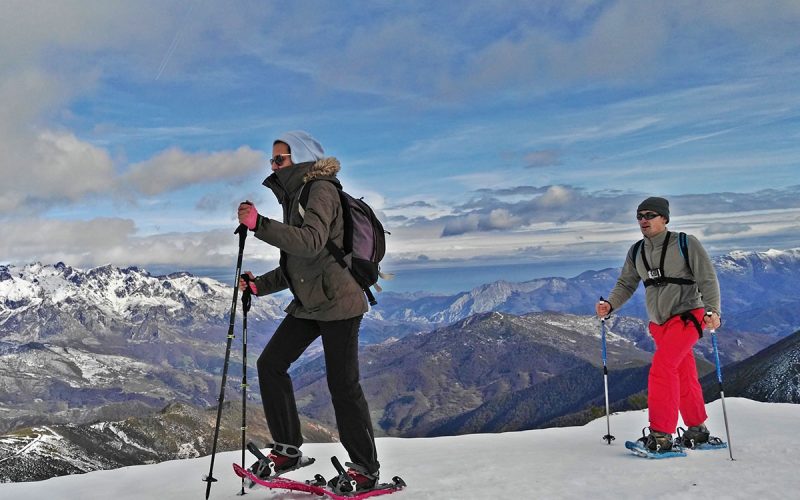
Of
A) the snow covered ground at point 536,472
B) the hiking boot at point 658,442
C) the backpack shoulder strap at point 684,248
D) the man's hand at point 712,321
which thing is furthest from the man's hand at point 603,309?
the snow covered ground at point 536,472

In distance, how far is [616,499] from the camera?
23.6 feet

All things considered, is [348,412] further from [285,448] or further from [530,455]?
[530,455]

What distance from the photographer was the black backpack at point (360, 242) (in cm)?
740

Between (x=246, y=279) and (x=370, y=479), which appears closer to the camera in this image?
(x=370, y=479)

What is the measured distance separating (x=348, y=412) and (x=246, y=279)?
2.15 m

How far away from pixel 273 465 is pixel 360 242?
285cm

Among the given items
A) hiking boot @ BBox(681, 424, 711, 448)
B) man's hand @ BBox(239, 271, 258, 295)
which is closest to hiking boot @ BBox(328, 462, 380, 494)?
man's hand @ BBox(239, 271, 258, 295)

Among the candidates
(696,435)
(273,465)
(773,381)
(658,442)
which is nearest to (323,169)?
(273,465)

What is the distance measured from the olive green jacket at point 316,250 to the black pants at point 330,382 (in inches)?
8.2

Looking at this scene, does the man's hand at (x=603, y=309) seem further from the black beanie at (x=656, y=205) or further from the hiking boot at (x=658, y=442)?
the hiking boot at (x=658, y=442)

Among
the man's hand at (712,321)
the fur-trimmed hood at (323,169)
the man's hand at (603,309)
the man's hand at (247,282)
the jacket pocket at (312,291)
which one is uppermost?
the fur-trimmed hood at (323,169)

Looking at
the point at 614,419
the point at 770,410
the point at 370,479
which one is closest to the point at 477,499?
the point at 370,479

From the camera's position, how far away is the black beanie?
34.0ft

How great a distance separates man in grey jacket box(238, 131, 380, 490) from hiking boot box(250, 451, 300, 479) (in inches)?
0.5
